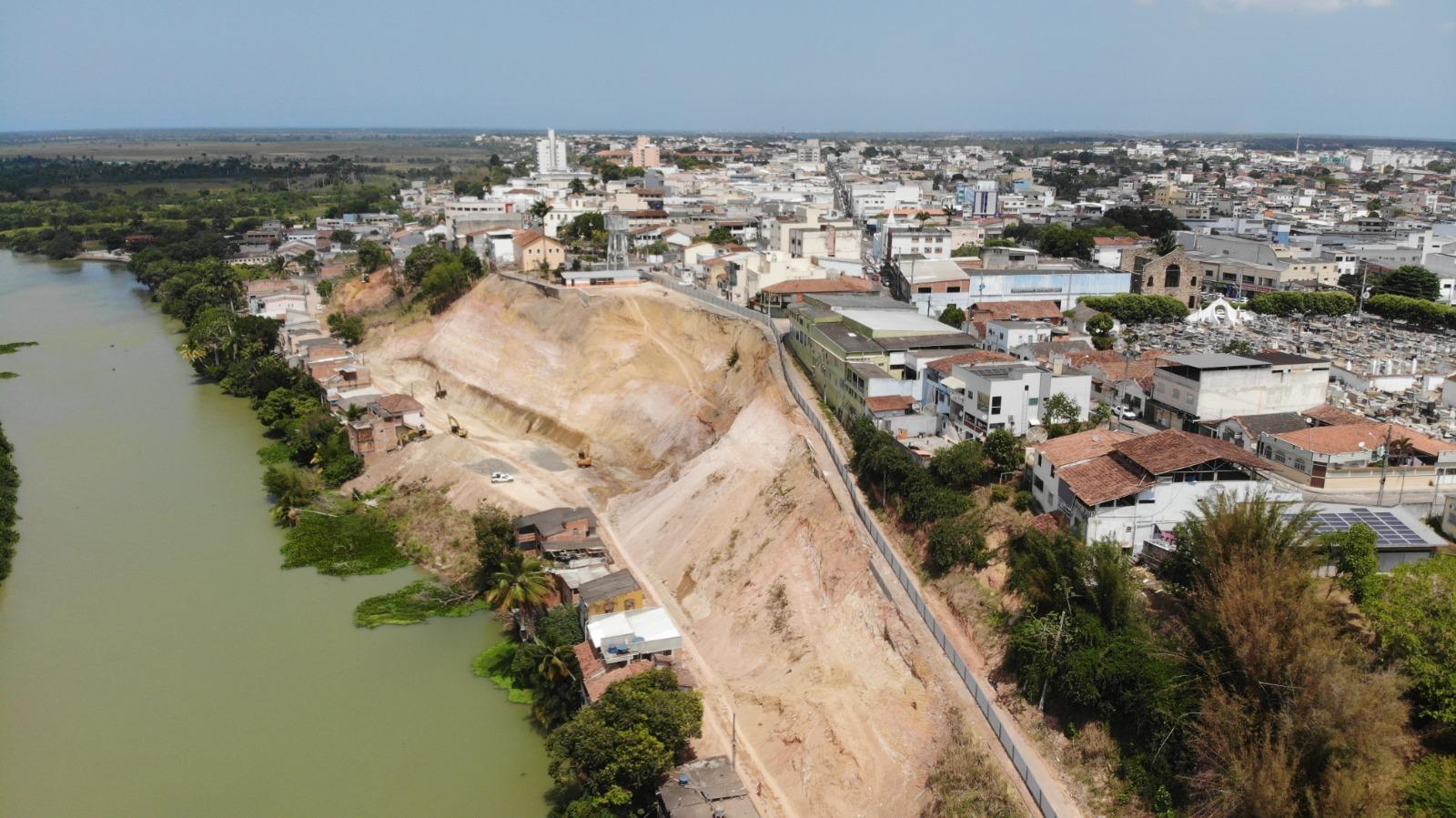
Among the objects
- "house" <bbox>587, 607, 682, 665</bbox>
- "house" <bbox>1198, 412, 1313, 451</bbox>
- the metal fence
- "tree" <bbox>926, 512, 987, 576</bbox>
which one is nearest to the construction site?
the metal fence

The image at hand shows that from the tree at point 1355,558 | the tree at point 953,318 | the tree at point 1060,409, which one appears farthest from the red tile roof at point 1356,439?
the tree at point 953,318

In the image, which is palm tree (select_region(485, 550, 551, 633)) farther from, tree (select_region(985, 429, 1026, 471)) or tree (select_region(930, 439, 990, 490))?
tree (select_region(985, 429, 1026, 471))

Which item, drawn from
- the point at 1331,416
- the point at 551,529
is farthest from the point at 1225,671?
the point at 551,529

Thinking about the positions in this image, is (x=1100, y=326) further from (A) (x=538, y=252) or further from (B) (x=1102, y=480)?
(A) (x=538, y=252)

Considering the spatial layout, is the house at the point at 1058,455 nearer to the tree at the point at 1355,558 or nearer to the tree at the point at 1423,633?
the tree at the point at 1355,558

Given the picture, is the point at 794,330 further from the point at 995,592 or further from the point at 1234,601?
the point at 1234,601

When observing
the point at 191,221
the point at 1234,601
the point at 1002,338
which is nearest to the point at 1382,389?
the point at 1002,338
